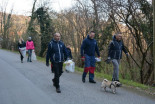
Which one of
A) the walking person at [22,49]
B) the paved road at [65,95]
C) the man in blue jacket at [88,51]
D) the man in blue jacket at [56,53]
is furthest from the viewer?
the walking person at [22,49]

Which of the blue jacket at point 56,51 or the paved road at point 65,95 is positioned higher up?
the blue jacket at point 56,51

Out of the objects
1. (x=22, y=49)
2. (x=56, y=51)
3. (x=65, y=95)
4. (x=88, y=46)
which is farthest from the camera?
(x=22, y=49)

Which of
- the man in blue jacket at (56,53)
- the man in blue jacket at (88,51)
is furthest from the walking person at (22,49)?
the man in blue jacket at (56,53)

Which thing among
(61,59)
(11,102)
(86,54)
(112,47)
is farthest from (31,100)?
(112,47)

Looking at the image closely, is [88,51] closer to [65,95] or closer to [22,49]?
[65,95]

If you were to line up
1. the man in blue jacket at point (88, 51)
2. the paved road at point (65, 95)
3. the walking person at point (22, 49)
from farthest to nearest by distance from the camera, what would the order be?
1. the walking person at point (22, 49)
2. the man in blue jacket at point (88, 51)
3. the paved road at point (65, 95)

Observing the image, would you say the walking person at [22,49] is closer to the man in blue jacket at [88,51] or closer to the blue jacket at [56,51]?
the man in blue jacket at [88,51]

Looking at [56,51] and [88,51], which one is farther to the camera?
[88,51]

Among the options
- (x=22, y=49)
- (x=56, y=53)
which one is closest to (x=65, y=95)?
(x=56, y=53)

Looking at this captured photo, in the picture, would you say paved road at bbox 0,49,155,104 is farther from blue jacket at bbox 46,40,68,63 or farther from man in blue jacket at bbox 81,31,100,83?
blue jacket at bbox 46,40,68,63

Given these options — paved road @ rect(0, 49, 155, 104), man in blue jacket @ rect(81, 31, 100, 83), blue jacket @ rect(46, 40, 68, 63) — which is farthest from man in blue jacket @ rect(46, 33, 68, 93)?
man in blue jacket @ rect(81, 31, 100, 83)

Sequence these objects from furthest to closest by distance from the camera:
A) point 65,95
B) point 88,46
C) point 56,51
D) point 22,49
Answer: point 22,49, point 88,46, point 56,51, point 65,95

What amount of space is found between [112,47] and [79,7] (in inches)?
434

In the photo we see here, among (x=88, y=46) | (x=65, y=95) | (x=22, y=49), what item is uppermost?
(x=88, y=46)
